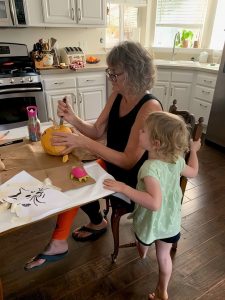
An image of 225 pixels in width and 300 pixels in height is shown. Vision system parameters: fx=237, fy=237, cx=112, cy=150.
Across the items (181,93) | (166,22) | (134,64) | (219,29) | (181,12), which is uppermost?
(181,12)

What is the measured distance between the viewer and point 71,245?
157cm

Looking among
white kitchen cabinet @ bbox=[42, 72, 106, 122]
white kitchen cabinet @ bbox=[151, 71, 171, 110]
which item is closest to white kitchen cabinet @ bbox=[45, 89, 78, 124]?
white kitchen cabinet @ bbox=[42, 72, 106, 122]

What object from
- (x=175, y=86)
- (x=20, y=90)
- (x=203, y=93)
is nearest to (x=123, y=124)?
(x=20, y=90)

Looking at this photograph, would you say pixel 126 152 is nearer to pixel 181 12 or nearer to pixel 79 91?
pixel 79 91

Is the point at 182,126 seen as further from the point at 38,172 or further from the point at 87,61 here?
the point at 87,61

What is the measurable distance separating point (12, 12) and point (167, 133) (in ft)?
8.31

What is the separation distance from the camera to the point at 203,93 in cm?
315

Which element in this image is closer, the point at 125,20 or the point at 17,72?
the point at 17,72

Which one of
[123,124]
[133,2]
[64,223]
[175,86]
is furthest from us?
[133,2]

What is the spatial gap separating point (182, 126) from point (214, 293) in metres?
1.00

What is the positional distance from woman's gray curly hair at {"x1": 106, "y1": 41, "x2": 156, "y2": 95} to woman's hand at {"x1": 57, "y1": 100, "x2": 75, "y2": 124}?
327 millimetres

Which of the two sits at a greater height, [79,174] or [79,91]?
[79,174]

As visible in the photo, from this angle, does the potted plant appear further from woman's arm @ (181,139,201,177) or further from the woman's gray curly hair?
woman's arm @ (181,139,201,177)

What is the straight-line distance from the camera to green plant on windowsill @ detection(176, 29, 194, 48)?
369 centimetres
